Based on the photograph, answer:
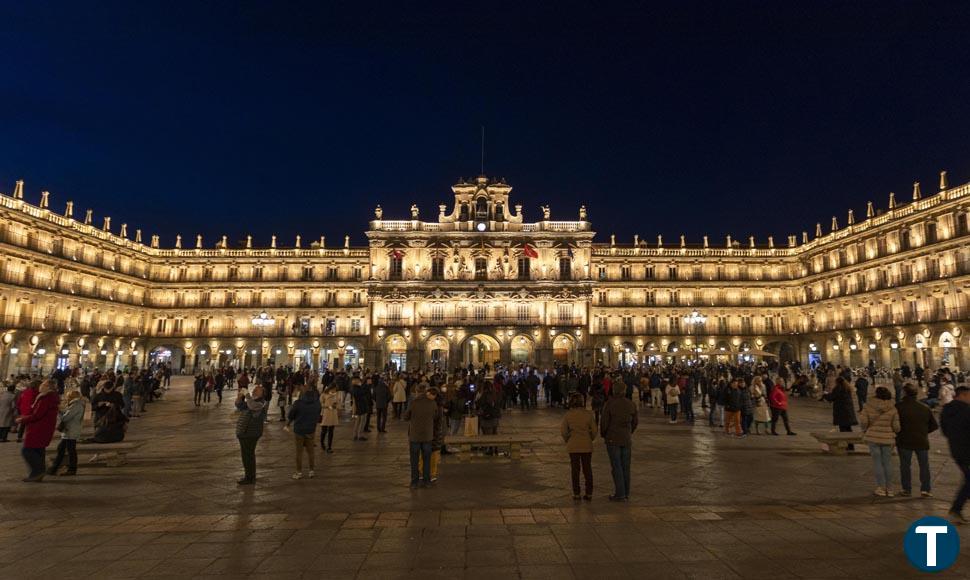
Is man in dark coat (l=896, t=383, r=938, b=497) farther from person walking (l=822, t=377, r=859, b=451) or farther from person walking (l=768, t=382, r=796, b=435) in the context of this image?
person walking (l=768, t=382, r=796, b=435)

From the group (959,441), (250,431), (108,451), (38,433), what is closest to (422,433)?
(250,431)

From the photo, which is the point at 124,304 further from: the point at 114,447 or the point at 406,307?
the point at 114,447

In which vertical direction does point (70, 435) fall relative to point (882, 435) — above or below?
below

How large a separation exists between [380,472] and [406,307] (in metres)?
42.8

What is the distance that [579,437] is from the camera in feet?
25.1

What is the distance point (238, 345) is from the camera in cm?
5753

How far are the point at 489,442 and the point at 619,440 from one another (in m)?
3.47

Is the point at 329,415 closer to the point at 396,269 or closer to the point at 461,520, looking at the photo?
the point at 461,520

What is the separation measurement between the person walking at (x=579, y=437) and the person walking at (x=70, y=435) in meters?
8.27

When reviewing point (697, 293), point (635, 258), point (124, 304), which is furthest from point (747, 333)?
point (124, 304)

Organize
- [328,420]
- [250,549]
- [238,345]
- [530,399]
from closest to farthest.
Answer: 1. [250,549]
2. [328,420]
3. [530,399]
4. [238,345]

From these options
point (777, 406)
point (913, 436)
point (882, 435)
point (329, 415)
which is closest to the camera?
point (913, 436)

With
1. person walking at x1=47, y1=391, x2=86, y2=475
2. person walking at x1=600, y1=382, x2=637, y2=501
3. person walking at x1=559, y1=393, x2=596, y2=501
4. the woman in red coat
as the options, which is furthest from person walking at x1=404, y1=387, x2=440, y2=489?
the woman in red coat

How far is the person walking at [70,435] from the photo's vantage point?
31.2 feet
